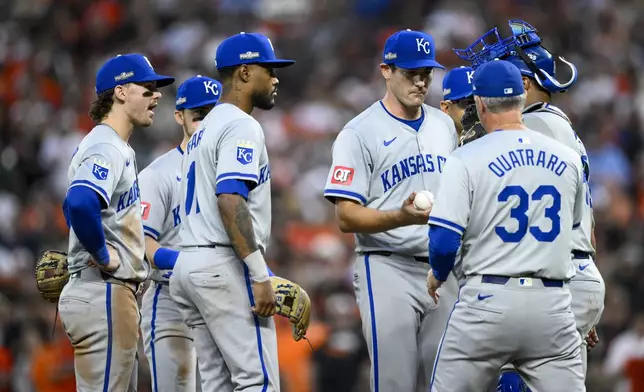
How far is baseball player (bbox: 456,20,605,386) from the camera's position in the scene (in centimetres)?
658

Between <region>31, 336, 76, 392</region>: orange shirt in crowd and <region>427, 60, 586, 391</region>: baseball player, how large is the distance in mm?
6389

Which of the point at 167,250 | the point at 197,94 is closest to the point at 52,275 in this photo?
the point at 167,250

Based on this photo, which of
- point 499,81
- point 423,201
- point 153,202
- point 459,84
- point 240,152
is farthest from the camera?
point 153,202

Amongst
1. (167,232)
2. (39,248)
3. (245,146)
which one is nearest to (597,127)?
(39,248)

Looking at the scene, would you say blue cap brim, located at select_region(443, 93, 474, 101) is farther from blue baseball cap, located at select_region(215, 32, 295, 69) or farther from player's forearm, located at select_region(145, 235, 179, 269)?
player's forearm, located at select_region(145, 235, 179, 269)

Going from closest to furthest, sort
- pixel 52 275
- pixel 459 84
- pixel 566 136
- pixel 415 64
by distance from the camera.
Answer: pixel 566 136 < pixel 415 64 < pixel 52 275 < pixel 459 84

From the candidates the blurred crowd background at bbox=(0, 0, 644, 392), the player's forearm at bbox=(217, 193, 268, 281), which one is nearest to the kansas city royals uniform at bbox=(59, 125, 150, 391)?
the player's forearm at bbox=(217, 193, 268, 281)

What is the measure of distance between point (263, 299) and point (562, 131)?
1.94m

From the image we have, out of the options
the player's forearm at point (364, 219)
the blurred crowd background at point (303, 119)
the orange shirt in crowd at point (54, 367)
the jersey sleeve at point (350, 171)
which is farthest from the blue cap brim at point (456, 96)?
the orange shirt in crowd at point (54, 367)

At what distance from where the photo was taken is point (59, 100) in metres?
17.1

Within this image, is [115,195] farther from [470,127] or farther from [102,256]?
[470,127]

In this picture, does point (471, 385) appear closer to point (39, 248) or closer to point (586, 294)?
point (586, 294)

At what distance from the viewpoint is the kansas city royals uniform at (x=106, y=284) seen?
673 centimetres

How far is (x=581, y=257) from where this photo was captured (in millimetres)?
6672
